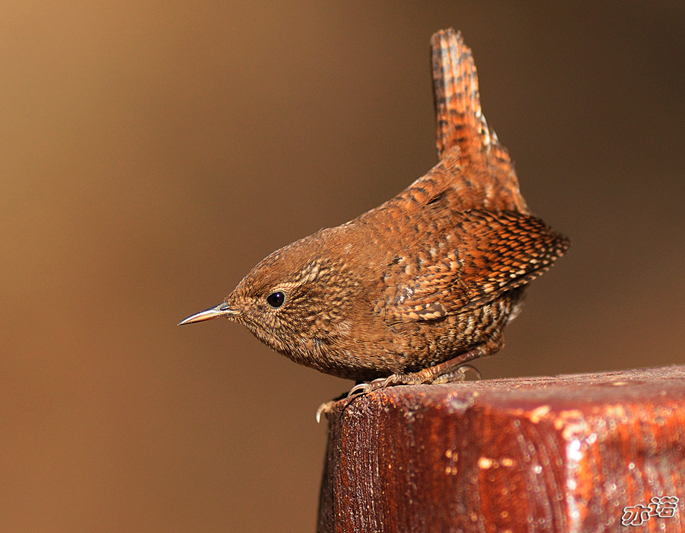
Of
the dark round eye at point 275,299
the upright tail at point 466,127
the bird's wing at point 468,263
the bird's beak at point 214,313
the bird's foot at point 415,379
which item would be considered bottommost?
the bird's foot at point 415,379

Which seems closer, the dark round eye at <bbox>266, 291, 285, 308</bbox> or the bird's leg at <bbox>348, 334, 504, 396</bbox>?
the bird's leg at <bbox>348, 334, 504, 396</bbox>

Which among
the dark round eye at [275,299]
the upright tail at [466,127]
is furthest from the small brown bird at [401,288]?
the upright tail at [466,127]

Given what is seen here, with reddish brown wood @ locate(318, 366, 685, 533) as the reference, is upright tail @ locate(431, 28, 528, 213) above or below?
above

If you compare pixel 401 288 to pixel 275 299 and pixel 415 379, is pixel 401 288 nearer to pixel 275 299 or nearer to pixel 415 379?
pixel 415 379

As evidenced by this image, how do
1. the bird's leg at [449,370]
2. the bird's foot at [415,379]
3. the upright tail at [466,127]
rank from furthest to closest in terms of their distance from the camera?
the upright tail at [466,127]
the bird's leg at [449,370]
the bird's foot at [415,379]

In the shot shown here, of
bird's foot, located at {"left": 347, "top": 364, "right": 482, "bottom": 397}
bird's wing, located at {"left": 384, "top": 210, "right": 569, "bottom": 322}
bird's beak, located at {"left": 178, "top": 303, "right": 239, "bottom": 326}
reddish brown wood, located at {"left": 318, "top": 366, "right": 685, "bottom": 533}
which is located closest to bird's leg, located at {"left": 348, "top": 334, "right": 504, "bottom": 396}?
bird's foot, located at {"left": 347, "top": 364, "right": 482, "bottom": 397}

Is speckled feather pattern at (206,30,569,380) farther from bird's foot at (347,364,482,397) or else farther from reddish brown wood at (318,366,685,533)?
Answer: reddish brown wood at (318,366,685,533)

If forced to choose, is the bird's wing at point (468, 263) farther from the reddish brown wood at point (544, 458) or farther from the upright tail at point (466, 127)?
the reddish brown wood at point (544, 458)

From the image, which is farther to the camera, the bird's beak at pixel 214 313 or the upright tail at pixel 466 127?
the upright tail at pixel 466 127
